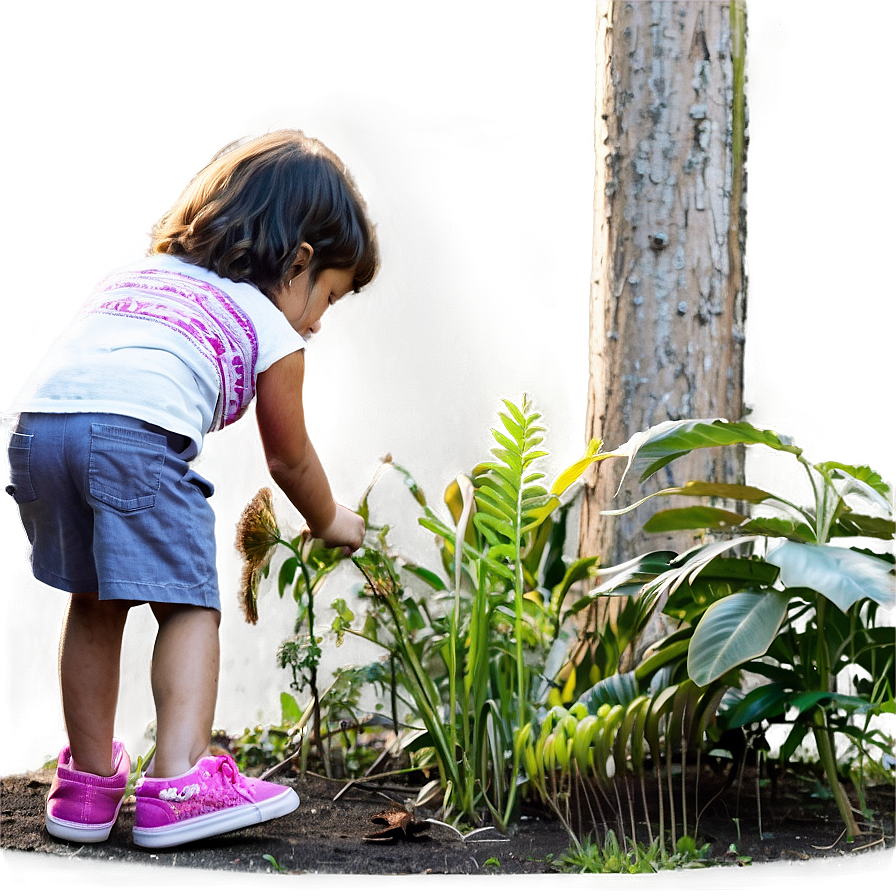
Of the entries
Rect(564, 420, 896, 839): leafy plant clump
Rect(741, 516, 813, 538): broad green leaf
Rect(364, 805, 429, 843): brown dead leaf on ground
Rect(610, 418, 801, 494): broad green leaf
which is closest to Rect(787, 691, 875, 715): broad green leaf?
Rect(564, 420, 896, 839): leafy plant clump

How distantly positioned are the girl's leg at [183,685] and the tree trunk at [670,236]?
3.31 feet

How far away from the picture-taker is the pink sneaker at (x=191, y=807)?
1.27m

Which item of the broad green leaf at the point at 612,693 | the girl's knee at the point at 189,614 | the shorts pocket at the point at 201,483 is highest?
the shorts pocket at the point at 201,483

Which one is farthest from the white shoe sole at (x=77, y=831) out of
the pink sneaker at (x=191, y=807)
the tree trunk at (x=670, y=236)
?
the tree trunk at (x=670, y=236)

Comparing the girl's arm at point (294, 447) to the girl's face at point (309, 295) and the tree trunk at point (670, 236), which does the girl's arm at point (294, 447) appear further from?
the tree trunk at point (670, 236)

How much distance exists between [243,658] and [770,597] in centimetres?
153

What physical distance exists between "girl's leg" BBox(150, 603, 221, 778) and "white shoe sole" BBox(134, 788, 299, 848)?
8 centimetres

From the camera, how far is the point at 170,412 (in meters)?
1.29

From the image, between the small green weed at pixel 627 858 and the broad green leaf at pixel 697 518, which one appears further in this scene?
the broad green leaf at pixel 697 518

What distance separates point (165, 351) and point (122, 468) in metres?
0.21

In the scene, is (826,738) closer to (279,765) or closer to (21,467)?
(279,765)

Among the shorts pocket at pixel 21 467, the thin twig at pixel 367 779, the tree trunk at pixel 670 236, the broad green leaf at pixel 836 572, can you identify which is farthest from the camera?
the tree trunk at pixel 670 236

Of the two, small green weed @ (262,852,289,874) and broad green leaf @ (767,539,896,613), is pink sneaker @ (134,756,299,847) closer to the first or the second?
small green weed @ (262,852,289,874)

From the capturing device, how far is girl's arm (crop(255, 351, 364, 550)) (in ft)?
4.62
